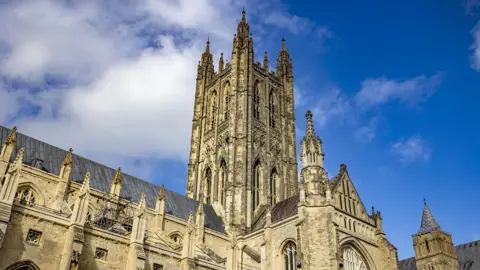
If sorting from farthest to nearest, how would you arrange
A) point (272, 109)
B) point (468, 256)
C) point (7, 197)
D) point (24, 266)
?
1. point (272, 109)
2. point (468, 256)
3. point (7, 197)
4. point (24, 266)

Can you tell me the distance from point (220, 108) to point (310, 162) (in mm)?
17410

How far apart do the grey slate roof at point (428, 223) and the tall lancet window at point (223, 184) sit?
2042 cm

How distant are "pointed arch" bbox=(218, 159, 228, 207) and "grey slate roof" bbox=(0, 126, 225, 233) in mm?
1289

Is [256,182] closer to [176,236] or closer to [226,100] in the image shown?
[226,100]

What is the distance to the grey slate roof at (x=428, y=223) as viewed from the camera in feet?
141

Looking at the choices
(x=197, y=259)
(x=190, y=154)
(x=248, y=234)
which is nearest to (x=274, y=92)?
(x=190, y=154)

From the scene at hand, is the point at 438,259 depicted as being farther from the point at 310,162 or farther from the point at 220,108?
the point at 220,108

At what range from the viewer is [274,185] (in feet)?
135

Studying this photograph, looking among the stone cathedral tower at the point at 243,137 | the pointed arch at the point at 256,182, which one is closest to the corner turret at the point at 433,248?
the stone cathedral tower at the point at 243,137

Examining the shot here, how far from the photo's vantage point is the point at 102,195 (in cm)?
2858

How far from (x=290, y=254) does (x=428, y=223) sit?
22001 millimetres

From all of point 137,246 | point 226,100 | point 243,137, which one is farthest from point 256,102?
point 137,246

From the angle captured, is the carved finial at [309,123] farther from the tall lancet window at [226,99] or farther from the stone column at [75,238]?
the stone column at [75,238]

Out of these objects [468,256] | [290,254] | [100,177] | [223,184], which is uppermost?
[223,184]
